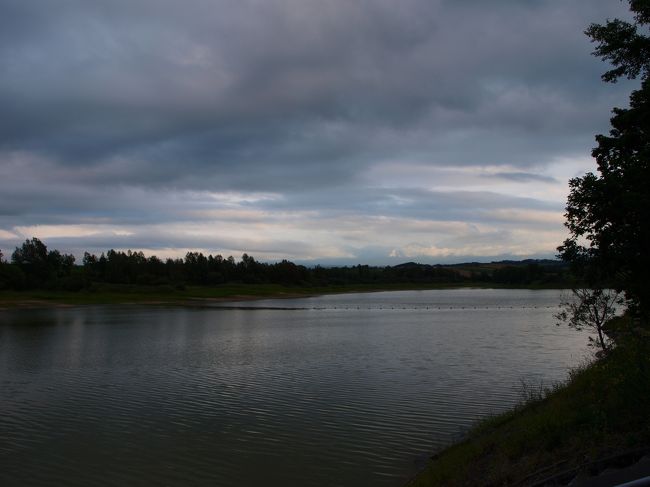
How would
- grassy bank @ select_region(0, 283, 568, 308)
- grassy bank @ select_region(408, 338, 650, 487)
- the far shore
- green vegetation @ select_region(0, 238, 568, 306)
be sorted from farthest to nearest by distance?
green vegetation @ select_region(0, 238, 568, 306)
grassy bank @ select_region(0, 283, 568, 308)
the far shore
grassy bank @ select_region(408, 338, 650, 487)

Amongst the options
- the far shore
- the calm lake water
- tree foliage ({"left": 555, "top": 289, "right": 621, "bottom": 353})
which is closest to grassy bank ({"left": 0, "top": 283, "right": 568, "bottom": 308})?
the far shore

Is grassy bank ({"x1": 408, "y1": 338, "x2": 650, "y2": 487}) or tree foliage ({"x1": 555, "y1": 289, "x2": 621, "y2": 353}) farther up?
tree foliage ({"x1": 555, "y1": 289, "x2": 621, "y2": 353})

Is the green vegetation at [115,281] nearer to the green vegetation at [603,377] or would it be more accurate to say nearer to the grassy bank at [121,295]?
the grassy bank at [121,295]

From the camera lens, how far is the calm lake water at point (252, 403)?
14391 millimetres

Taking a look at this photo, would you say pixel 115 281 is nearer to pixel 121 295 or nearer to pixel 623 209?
pixel 121 295

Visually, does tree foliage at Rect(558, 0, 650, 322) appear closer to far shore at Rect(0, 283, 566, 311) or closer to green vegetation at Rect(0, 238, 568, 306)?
green vegetation at Rect(0, 238, 568, 306)

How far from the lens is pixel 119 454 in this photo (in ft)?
50.6

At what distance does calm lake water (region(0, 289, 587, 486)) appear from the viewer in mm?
14391

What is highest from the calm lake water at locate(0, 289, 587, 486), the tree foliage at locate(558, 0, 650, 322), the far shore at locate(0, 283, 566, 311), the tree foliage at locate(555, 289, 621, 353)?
the tree foliage at locate(558, 0, 650, 322)

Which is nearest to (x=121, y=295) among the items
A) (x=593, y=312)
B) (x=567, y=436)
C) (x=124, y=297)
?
(x=124, y=297)

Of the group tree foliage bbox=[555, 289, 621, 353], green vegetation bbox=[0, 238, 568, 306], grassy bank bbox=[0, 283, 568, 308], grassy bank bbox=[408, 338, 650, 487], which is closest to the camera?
grassy bank bbox=[408, 338, 650, 487]

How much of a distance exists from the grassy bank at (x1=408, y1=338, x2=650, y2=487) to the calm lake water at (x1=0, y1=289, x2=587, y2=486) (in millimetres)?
2174

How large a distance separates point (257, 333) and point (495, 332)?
2034 cm

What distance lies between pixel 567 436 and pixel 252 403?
45.1ft
